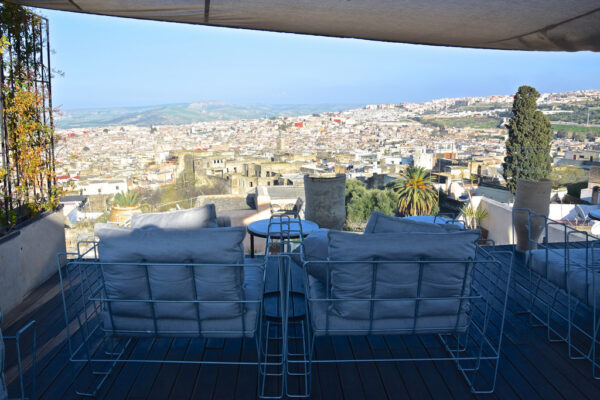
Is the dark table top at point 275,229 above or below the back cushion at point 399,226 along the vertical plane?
below

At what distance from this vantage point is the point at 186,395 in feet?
6.59

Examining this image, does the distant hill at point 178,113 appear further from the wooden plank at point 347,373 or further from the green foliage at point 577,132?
the wooden plank at point 347,373

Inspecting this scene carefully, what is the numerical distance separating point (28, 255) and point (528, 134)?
1182cm

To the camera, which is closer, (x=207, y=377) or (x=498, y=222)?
(x=207, y=377)

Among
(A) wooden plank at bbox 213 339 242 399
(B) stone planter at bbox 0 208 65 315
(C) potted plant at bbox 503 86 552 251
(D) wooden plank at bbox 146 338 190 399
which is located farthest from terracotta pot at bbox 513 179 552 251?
(C) potted plant at bbox 503 86 552 251

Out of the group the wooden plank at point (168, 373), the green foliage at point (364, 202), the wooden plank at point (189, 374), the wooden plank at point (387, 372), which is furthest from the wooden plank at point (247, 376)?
the green foliage at point (364, 202)

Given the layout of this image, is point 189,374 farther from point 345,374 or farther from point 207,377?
point 345,374

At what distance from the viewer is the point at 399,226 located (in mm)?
2449

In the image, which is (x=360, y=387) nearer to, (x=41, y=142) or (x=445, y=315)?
(x=445, y=315)

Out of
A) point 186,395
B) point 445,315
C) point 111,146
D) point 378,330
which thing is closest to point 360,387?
point 378,330

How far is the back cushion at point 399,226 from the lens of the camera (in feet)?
7.90

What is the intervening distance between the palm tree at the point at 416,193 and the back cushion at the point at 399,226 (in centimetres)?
1547

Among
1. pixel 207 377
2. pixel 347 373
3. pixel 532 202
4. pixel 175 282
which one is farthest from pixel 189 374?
pixel 532 202

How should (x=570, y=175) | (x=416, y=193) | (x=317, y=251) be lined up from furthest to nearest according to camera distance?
(x=416, y=193) → (x=570, y=175) → (x=317, y=251)
